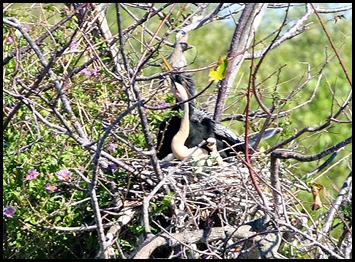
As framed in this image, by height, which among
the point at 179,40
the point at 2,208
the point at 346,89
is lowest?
the point at 346,89

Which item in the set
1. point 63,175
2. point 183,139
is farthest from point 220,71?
point 183,139

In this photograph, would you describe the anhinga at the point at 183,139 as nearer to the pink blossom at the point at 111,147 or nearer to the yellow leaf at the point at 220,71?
the pink blossom at the point at 111,147

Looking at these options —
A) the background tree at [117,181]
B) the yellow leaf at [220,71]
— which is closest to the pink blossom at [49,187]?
the background tree at [117,181]

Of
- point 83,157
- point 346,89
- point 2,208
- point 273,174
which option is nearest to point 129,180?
point 83,157

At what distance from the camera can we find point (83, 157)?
13.5ft

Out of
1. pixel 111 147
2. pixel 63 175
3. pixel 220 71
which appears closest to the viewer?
pixel 220 71

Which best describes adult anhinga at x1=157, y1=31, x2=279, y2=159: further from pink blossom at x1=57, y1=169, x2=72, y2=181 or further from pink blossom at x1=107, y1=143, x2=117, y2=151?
pink blossom at x1=57, y1=169, x2=72, y2=181

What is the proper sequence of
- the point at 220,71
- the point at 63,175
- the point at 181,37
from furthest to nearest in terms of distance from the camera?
1. the point at 181,37
2. the point at 63,175
3. the point at 220,71

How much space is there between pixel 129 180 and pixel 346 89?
590 centimetres

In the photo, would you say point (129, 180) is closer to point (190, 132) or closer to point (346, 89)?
point (190, 132)

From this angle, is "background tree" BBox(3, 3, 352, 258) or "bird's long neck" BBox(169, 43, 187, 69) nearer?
"background tree" BBox(3, 3, 352, 258)

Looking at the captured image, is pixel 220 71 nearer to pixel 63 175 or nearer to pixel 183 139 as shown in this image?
pixel 63 175

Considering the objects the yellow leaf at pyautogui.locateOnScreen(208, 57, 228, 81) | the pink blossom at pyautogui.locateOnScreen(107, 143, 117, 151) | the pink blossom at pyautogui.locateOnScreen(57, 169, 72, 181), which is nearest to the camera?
the yellow leaf at pyautogui.locateOnScreen(208, 57, 228, 81)

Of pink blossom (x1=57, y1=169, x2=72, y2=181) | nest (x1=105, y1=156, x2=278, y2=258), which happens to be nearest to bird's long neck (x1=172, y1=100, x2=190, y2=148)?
nest (x1=105, y1=156, x2=278, y2=258)
